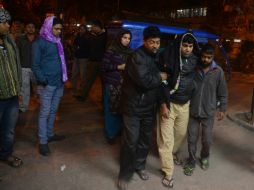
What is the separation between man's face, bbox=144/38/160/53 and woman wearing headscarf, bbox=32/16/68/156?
4.91 feet

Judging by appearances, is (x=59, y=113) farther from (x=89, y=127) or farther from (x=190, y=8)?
(x=190, y=8)

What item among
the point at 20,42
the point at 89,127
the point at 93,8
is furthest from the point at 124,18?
the point at 93,8

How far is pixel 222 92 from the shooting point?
4.50 meters

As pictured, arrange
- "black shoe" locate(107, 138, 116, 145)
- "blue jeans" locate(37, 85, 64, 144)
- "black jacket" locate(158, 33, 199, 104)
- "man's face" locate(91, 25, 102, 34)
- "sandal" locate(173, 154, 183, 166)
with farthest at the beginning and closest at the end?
"man's face" locate(91, 25, 102, 34), "black shoe" locate(107, 138, 116, 145), "sandal" locate(173, 154, 183, 166), "blue jeans" locate(37, 85, 64, 144), "black jacket" locate(158, 33, 199, 104)

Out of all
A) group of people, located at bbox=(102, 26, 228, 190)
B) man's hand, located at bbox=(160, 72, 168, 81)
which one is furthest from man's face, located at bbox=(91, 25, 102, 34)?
man's hand, located at bbox=(160, 72, 168, 81)

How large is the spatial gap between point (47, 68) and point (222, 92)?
244cm

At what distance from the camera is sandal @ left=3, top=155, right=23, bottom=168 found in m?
4.52

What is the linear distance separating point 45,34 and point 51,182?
203 centimetres

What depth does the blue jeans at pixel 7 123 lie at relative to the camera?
4293 mm

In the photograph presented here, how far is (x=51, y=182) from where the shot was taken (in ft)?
13.6

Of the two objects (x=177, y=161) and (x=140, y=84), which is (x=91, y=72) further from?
(x=140, y=84)

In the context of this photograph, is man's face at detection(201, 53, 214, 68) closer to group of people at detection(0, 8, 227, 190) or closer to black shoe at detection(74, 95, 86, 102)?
group of people at detection(0, 8, 227, 190)

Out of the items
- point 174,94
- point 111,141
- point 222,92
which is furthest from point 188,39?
point 111,141

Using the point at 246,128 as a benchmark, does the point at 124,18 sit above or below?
above
